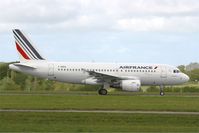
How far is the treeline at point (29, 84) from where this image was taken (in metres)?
80.8

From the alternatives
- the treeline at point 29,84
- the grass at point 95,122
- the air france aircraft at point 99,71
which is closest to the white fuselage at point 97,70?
the air france aircraft at point 99,71

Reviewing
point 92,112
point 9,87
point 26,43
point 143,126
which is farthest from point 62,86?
point 143,126

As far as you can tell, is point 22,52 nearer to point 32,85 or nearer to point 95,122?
point 32,85

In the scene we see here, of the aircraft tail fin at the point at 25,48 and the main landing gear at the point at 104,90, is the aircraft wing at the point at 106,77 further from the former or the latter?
the aircraft tail fin at the point at 25,48

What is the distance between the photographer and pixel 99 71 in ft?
188

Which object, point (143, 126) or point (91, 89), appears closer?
point (143, 126)

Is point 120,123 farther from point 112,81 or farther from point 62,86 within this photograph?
point 62,86

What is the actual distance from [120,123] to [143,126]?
1407 millimetres

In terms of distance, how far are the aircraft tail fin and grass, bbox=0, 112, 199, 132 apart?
92.0 ft

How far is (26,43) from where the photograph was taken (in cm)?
5950

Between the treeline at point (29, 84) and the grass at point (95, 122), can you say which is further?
Result: the treeline at point (29, 84)

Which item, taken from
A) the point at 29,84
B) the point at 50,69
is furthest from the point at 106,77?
the point at 29,84

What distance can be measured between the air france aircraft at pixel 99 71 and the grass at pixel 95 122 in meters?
25.8

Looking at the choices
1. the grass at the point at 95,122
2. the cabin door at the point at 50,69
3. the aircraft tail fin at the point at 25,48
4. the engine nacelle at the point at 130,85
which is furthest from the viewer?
the aircraft tail fin at the point at 25,48
